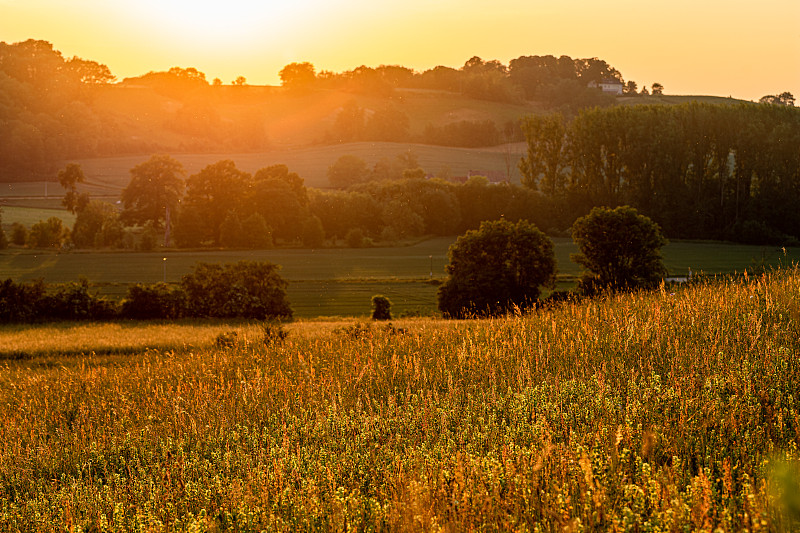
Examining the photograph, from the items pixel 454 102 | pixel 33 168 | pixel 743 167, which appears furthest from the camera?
pixel 454 102

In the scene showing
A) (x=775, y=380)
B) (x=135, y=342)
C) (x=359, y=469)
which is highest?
(x=775, y=380)

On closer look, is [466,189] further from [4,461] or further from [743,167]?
[4,461]

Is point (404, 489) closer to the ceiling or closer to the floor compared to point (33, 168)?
closer to the floor

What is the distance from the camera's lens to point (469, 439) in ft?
22.0

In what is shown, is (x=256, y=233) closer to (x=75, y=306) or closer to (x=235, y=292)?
(x=235, y=292)

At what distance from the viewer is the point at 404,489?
5477mm

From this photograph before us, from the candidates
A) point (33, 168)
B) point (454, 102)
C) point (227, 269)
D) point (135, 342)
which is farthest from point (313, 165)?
point (135, 342)

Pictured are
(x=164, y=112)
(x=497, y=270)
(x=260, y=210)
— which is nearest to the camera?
(x=497, y=270)

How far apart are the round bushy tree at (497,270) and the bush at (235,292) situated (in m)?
8.54

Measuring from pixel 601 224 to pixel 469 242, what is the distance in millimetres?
6007

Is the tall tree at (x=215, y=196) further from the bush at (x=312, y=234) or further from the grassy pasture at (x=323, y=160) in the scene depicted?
the grassy pasture at (x=323, y=160)

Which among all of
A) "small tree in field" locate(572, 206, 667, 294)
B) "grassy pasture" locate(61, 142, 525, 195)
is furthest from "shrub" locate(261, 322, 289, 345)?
"grassy pasture" locate(61, 142, 525, 195)

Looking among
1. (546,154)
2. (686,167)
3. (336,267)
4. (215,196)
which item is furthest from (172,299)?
(546,154)

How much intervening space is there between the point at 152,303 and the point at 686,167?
215 feet
